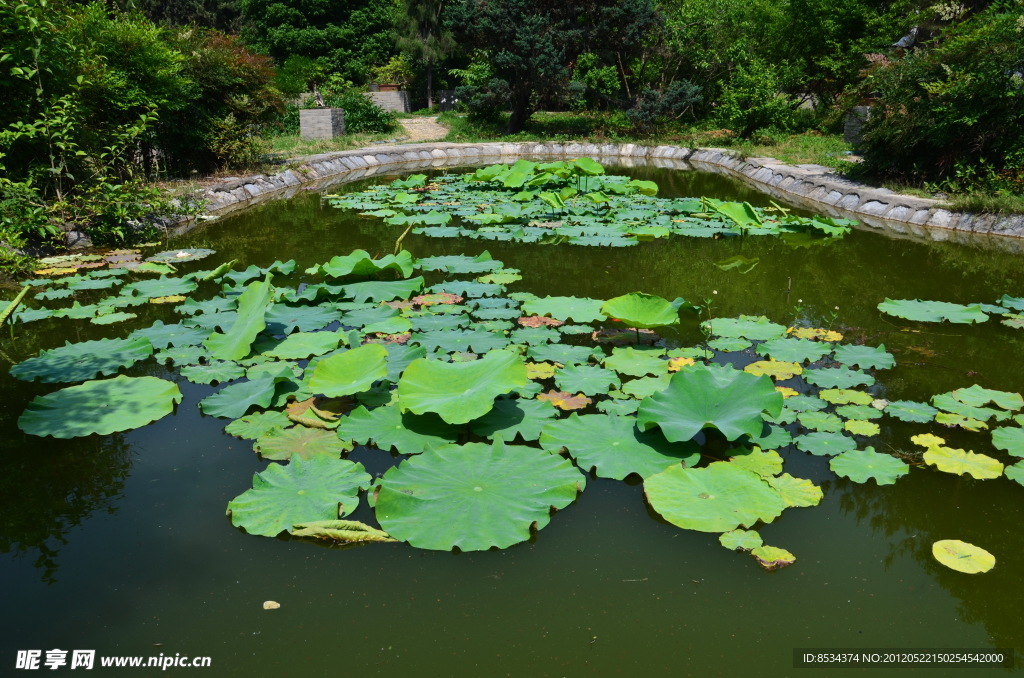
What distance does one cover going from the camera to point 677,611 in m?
1.80

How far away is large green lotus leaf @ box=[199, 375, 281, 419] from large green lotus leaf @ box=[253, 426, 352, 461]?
224 mm

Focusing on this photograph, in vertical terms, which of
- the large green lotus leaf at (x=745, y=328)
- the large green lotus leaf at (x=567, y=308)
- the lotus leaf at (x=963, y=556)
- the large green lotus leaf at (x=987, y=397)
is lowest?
the lotus leaf at (x=963, y=556)

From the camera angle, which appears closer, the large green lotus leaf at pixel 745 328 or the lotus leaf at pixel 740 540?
the lotus leaf at pixel 740 540

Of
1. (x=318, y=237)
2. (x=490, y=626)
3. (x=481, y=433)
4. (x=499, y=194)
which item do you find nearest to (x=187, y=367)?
(x=481, y=433)

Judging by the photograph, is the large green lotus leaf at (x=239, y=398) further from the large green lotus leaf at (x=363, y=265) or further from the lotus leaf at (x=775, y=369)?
the lotus leaf at (x=775, y=369)

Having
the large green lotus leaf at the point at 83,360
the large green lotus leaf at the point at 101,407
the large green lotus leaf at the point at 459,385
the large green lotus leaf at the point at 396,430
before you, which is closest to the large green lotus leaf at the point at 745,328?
the large green lotus leaf at the point at 459,385

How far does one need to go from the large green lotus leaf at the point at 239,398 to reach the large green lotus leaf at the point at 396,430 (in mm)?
392

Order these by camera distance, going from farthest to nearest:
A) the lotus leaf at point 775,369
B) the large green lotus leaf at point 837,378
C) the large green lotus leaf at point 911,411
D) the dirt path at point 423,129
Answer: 1. the dirt path at point 423,129
2. the lotus leaf at point 775,369
3. the large green lotus leaf at point 837,378
4. the large green lotus leaf at point 911,411

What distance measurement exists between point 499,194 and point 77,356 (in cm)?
602

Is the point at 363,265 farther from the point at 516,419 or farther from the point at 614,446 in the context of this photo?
the point at 614,446

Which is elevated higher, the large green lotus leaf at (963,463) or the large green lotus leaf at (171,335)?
the large green lotus leaf at (171,335)

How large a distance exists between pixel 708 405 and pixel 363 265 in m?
2.58

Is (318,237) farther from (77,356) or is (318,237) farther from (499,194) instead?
(77,356)

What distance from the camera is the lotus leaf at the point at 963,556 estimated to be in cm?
195
